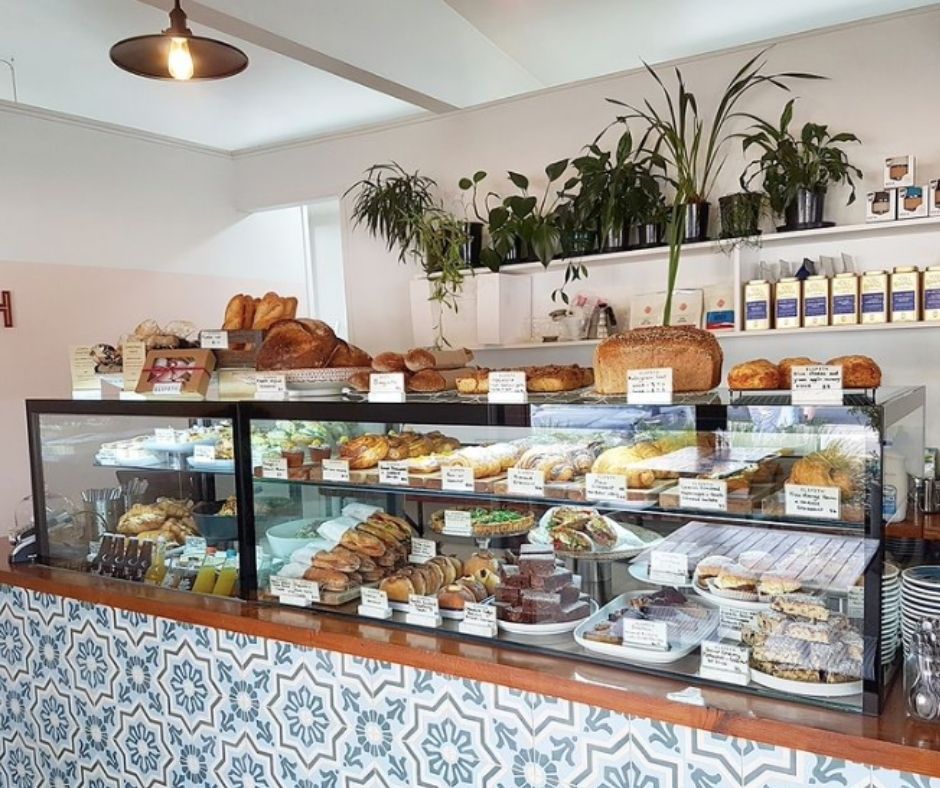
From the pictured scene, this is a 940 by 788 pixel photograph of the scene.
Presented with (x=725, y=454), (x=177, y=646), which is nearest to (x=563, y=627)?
(x=725, y=454)

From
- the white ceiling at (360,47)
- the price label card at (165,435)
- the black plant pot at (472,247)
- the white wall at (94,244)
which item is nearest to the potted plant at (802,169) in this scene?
the white ceiling at (360,47)

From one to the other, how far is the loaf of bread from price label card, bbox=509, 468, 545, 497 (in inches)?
8.9

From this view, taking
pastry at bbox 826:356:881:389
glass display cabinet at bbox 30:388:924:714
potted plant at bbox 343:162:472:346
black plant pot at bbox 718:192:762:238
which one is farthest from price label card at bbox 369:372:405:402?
black plant pot at bbox 718:192:762:238

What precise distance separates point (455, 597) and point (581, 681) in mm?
367

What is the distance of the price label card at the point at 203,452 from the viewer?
1.98 m

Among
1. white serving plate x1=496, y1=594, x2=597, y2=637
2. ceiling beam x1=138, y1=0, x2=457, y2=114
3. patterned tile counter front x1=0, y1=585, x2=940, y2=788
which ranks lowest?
patterned tile counter front x1=0, y1=585, x2=940, y2=788

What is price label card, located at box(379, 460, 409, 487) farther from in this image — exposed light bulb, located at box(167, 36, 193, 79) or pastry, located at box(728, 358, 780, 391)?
exposed light bulb, located at box(167, 36, 193, 79)

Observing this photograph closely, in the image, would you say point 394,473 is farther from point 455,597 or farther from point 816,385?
point 816,385

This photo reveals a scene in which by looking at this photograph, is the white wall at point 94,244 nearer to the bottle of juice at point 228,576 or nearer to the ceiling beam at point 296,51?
the ceiling beam at point 296,51

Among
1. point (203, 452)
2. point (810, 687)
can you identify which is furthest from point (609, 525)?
point (203, 452)

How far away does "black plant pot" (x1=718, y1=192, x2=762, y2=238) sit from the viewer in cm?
319

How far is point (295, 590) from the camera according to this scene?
69.0 inches

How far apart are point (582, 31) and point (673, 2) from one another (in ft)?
1.58

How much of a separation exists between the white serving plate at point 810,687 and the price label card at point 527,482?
0.51 m
